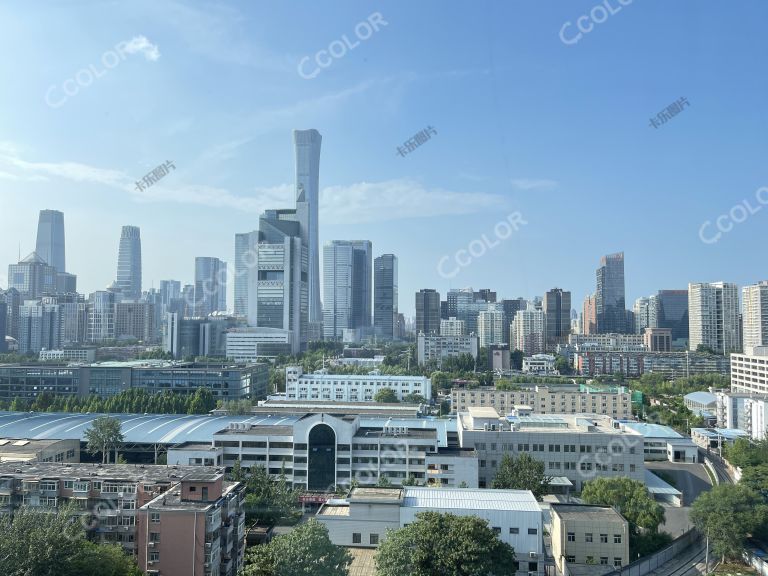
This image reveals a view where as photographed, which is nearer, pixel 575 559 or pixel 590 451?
pixel 575 559

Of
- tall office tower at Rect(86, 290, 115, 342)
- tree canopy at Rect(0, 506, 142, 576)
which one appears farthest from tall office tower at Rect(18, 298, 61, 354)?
tree canopy at Rect(0, 506, 142, 576)

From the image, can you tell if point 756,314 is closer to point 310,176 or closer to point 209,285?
point 310,176

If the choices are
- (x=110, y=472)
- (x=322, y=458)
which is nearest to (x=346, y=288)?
(x=322, y=458)

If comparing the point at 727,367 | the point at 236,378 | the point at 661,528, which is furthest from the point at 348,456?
the point at 727,367

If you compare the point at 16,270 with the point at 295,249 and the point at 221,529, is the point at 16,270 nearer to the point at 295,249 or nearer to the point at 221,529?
the point at 295,249

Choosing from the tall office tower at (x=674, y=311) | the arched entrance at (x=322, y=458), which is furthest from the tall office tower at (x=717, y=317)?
the arched entrance at (x=322, y=458)

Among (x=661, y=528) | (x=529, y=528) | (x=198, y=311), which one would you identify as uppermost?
(x=198, y=311)

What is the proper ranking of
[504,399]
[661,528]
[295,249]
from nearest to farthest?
[661,528], [504,399], [295,249]

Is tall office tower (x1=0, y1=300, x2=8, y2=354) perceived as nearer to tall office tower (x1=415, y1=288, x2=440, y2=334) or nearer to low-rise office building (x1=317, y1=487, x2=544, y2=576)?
tall office tower (x1=415, y1=288, x2=440, y2=334)

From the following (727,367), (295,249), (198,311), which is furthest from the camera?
(198,311)
